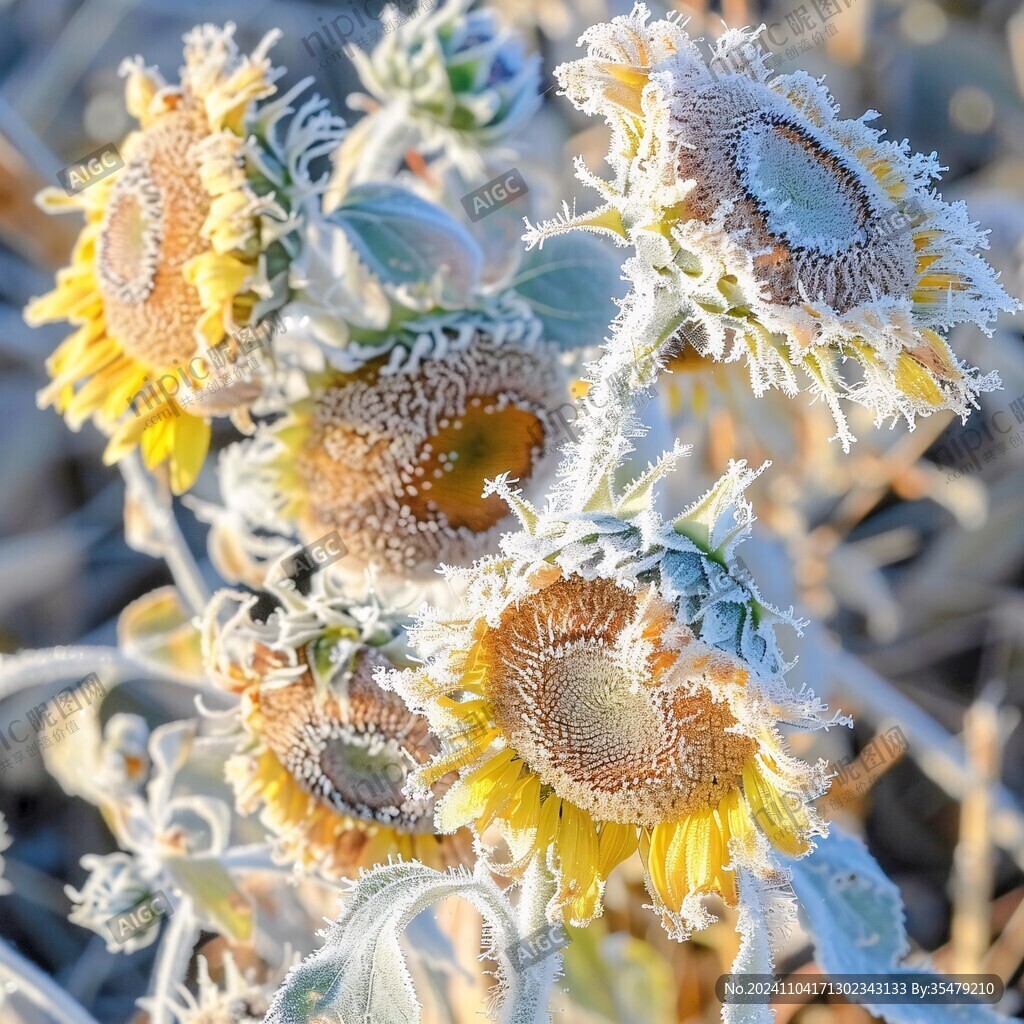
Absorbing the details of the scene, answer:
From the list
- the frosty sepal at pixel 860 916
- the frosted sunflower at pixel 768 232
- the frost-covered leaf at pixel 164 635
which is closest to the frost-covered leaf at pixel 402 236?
the frosted sunflower at pixel 768 232

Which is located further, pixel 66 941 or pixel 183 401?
pixel 66 941

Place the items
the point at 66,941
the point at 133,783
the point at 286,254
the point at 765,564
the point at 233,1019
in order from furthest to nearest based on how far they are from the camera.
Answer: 1. the point at 66,941
2. the point at 765,564
3. the point at 133,783
4. the point at 233,1019
5. the point at 286,254

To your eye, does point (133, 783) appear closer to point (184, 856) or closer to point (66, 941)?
point (184, 856)

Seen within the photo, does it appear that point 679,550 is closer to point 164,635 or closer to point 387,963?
point 387,963

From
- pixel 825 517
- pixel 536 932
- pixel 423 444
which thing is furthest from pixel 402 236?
pixel 825 517

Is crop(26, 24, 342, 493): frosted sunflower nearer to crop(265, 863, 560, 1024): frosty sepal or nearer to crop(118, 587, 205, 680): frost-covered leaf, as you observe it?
crop(118, 587, 205, 680): frost-covered leaf

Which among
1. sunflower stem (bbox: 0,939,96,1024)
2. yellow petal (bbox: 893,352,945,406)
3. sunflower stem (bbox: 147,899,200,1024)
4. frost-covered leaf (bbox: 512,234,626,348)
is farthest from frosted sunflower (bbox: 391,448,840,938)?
sunflower stem (bbox: 0,939,96,1024)

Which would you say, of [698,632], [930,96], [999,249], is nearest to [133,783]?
[698,632]
